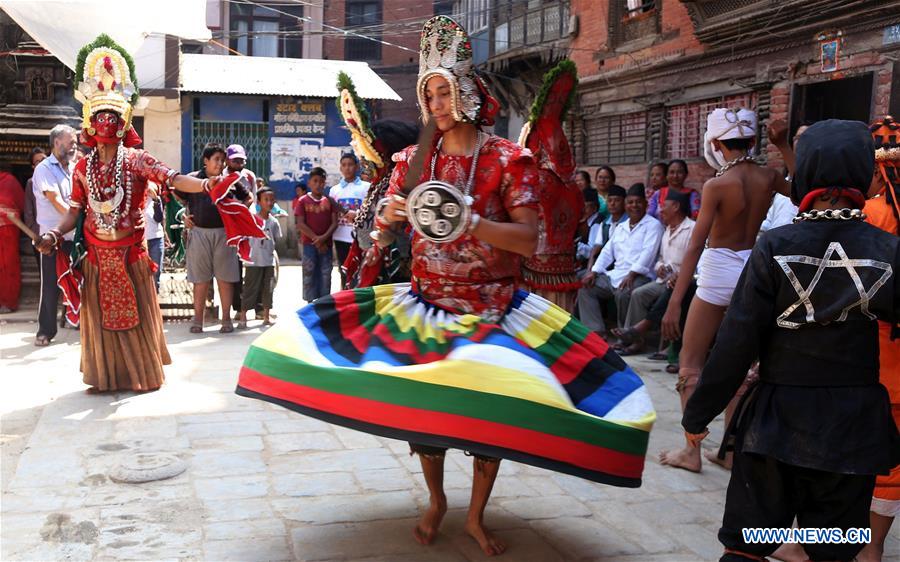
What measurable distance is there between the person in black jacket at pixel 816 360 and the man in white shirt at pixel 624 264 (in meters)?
5.90

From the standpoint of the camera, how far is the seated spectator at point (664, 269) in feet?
27.2

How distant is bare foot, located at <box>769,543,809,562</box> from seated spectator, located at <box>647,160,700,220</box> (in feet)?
17.1

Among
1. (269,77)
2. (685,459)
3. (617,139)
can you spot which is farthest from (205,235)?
(269,77)

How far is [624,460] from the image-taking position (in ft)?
10.7

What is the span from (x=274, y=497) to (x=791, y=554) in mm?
2458

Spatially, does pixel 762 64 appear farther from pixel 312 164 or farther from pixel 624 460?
pixel 312 164

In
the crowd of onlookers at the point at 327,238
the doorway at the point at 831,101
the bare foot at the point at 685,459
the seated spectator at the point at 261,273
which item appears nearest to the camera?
the bare foot at the point at 685,459

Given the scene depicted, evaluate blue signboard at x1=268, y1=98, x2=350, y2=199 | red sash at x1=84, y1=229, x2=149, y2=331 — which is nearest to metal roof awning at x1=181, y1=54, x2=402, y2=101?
blue signboard at x1=268, y1=98, x2=350, y2=199

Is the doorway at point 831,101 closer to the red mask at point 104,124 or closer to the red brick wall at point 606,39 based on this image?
the red brick wall at point 606,39

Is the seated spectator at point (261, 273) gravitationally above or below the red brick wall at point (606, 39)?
below

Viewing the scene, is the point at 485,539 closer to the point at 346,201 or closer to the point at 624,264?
the point at 624,264

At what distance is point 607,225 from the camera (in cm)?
985

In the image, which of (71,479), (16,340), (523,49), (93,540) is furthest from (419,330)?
(523,49)

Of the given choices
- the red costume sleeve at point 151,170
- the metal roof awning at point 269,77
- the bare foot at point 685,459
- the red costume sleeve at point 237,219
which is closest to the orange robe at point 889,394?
the bare foot at point 685,459
